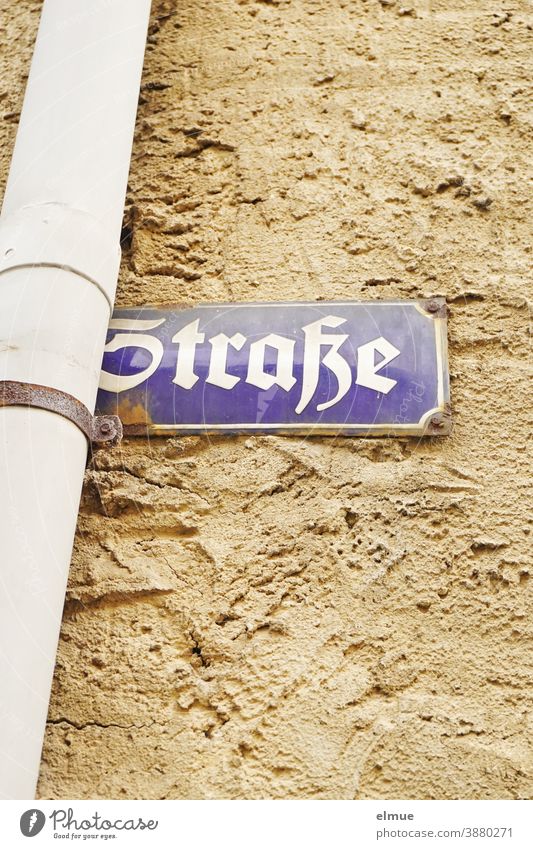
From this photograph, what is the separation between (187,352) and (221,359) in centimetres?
5

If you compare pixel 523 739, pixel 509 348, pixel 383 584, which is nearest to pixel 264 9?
pixel 509 348

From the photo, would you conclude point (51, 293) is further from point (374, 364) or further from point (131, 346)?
point (374, 364)

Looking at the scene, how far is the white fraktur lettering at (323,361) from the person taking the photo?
133 cm

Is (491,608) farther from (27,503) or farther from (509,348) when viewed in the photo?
(27,503)

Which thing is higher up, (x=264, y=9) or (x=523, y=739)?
(x=264, y=9)

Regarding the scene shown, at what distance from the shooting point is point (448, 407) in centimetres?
130

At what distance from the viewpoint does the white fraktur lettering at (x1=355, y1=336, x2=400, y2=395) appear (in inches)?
52.2

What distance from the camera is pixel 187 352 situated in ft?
4.56

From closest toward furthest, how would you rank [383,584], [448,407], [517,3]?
[383,584] → [448,407] → [517,3]

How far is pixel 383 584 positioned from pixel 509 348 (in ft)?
1.31

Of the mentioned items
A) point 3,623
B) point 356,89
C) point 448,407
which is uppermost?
point 356,89

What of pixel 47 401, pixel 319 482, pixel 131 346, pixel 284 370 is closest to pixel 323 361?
pixel 284 370

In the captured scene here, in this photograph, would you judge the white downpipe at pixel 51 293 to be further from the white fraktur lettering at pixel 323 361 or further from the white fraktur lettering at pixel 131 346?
the white fraktur lettering at pixel 323 361

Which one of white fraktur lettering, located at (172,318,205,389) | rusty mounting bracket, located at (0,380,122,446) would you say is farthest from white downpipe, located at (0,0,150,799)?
white fraktur lettering, located at (172,318,205,389)
